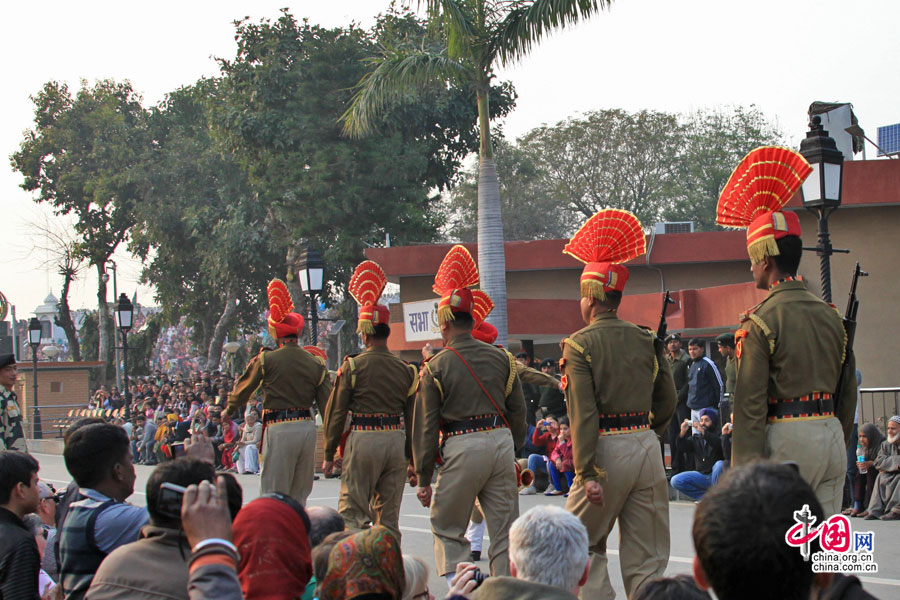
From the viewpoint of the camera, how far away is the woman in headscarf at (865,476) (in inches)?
416

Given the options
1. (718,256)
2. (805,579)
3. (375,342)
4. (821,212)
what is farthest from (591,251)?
(718,256)

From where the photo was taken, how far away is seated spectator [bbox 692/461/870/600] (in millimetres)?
2162

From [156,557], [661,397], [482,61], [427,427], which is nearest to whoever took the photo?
[156,557]

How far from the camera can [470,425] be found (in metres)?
7.20

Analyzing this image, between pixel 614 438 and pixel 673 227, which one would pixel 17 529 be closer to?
pixel 614 438

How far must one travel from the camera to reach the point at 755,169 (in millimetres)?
5531

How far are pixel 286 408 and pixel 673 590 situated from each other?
651 cm

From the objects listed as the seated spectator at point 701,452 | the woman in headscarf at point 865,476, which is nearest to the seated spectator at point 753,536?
the seated spectator at point 701,452

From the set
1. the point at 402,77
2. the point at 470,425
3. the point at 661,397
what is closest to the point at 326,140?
the point at 402,77

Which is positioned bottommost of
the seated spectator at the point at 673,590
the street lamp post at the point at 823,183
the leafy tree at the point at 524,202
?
the seated spectator at the point at 673,590

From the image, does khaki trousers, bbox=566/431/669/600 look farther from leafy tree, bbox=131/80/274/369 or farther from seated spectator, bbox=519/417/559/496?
leafy tree, bbox=131/80/274/369

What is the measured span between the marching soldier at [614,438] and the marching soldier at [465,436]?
3.85 ft

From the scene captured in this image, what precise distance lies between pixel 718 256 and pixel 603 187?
22.9m

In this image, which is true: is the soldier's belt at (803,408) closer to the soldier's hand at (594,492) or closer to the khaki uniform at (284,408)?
the soldier's hand at (594,492)
